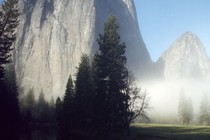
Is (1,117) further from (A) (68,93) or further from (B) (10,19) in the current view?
(A) (68,93)

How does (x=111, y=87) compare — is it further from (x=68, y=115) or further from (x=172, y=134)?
(x=68, y=115)

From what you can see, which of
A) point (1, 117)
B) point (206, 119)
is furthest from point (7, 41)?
point (206, 119)

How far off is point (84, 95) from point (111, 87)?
19454 mm

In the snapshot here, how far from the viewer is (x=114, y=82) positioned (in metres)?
48.9

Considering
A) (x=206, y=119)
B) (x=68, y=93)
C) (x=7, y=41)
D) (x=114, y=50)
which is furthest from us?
(x=206, y=119)

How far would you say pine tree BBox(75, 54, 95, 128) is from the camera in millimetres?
64125

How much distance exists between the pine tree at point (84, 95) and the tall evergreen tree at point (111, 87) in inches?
484

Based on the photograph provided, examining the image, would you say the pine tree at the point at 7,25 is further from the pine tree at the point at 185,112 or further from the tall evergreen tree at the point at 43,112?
the pine tree at the point at 185,112

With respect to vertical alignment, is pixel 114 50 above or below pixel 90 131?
above

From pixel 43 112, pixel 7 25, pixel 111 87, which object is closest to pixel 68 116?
pixel 111 87

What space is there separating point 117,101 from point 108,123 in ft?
12.9

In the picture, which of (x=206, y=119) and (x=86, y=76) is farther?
(x=206, y=119)

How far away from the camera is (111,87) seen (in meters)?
49.0

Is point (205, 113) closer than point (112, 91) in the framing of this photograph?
No
